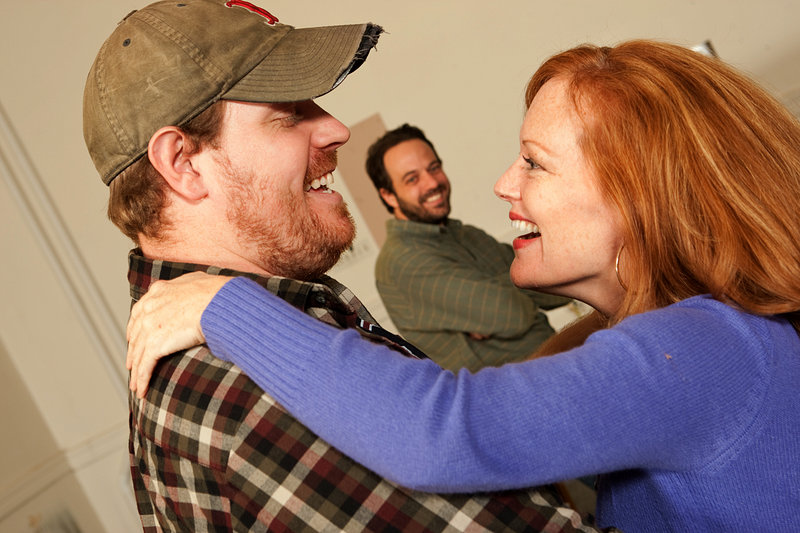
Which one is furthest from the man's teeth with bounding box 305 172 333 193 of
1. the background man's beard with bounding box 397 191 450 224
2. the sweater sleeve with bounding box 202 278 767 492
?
the background man's beard with bounding box 397 191 450 224

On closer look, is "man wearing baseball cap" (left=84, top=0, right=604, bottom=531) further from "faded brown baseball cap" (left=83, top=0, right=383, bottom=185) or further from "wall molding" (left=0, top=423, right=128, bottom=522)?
"wall molding" (left=0, top=423, right=128, bottom=522)

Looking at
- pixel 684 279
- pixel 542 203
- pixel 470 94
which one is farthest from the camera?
pixel 470 94

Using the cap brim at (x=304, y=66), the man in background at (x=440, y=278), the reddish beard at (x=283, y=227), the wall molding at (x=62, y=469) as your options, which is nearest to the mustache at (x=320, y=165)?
the reddish beard at (x=283, y=227)

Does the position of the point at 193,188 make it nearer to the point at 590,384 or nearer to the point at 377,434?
the point at 377,434

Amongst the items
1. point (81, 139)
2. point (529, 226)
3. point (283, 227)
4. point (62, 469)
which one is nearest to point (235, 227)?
point (283, 227)

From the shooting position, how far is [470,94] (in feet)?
13.1

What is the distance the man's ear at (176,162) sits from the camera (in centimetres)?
115

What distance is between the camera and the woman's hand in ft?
3.29

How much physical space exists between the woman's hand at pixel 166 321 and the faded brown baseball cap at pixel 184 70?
0.82ft

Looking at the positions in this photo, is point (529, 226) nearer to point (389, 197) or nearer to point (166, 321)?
point (166, 321)

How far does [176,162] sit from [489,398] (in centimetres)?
64

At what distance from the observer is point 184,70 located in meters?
1.13

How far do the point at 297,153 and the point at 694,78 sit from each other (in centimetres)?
68

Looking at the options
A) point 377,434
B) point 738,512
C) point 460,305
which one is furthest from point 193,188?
point 460,305
